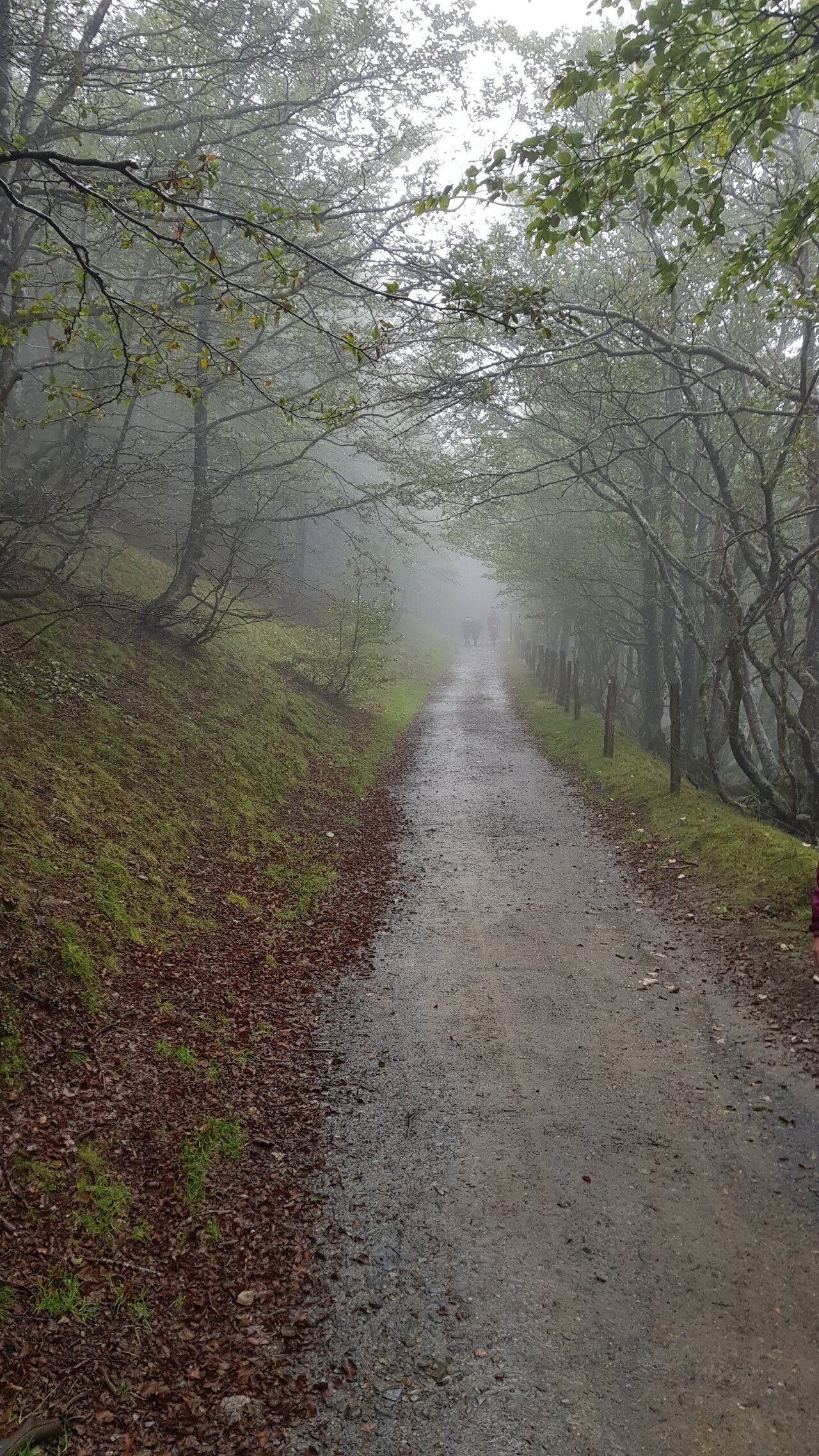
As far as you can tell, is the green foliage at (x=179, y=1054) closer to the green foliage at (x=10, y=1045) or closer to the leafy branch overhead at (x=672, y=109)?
the green foliage at (x=10, y=1045)

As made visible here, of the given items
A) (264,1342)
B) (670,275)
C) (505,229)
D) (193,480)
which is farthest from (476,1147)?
(505,229)

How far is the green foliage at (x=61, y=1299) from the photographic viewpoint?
326 cm

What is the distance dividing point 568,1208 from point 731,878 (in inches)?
205

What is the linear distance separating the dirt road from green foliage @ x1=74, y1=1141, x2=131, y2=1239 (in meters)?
1.05

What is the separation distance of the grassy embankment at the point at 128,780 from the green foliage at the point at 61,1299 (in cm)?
119

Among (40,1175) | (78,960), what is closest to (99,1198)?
(40,1175)

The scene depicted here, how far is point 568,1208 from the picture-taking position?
4.07m

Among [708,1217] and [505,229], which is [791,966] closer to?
[708,1217]

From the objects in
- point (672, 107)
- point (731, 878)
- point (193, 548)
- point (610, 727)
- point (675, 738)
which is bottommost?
point (731, 878)

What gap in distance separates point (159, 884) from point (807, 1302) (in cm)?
557

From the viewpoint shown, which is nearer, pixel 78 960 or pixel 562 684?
pixel 78 960

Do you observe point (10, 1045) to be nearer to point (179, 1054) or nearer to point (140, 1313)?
point (179, 1054)

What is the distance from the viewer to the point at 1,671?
28.2 feet

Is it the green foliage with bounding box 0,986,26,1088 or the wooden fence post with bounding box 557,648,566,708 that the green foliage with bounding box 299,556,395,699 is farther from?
the green foliage with bounding box 0,986,26,1088
